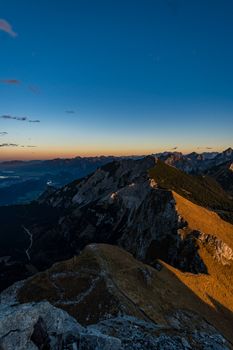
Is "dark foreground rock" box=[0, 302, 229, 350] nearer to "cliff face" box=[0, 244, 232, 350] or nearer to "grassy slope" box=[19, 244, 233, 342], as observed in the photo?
"cliff face" box=[0, 244, 232, 350]

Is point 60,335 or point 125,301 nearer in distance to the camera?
point 60,335

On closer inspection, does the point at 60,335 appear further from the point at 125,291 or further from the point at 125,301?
the point at 125,291

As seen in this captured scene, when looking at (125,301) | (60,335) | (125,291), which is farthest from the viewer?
(125,291)

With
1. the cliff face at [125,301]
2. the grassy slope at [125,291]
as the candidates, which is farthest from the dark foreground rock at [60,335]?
the grassy slope at [125,291]

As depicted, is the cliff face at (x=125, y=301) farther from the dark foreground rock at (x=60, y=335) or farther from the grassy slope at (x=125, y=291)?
the dark foreground rock at (x=60, y=335)

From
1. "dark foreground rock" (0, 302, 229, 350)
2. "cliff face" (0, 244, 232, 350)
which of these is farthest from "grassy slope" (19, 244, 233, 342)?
"dark foreground rock" (0, 302, 229, 350)

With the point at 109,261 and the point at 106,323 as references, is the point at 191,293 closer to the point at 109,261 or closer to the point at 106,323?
the point at 109,261

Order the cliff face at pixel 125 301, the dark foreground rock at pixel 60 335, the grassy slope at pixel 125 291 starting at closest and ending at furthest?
the dark foreground rock at pixel 60 335 → the cliff face at pixel 125 301 → the grassy slope at pixel 125 291

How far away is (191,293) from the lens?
110250 millimetres

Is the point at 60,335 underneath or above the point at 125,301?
above

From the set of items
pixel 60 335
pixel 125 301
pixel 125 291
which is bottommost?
pixel 125 291

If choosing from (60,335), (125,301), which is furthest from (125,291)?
(60,335)

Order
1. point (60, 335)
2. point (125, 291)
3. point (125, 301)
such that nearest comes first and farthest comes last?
point (60, 335), point (125, 301), point (125, 291)

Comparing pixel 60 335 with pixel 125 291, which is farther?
pixel 125 291
